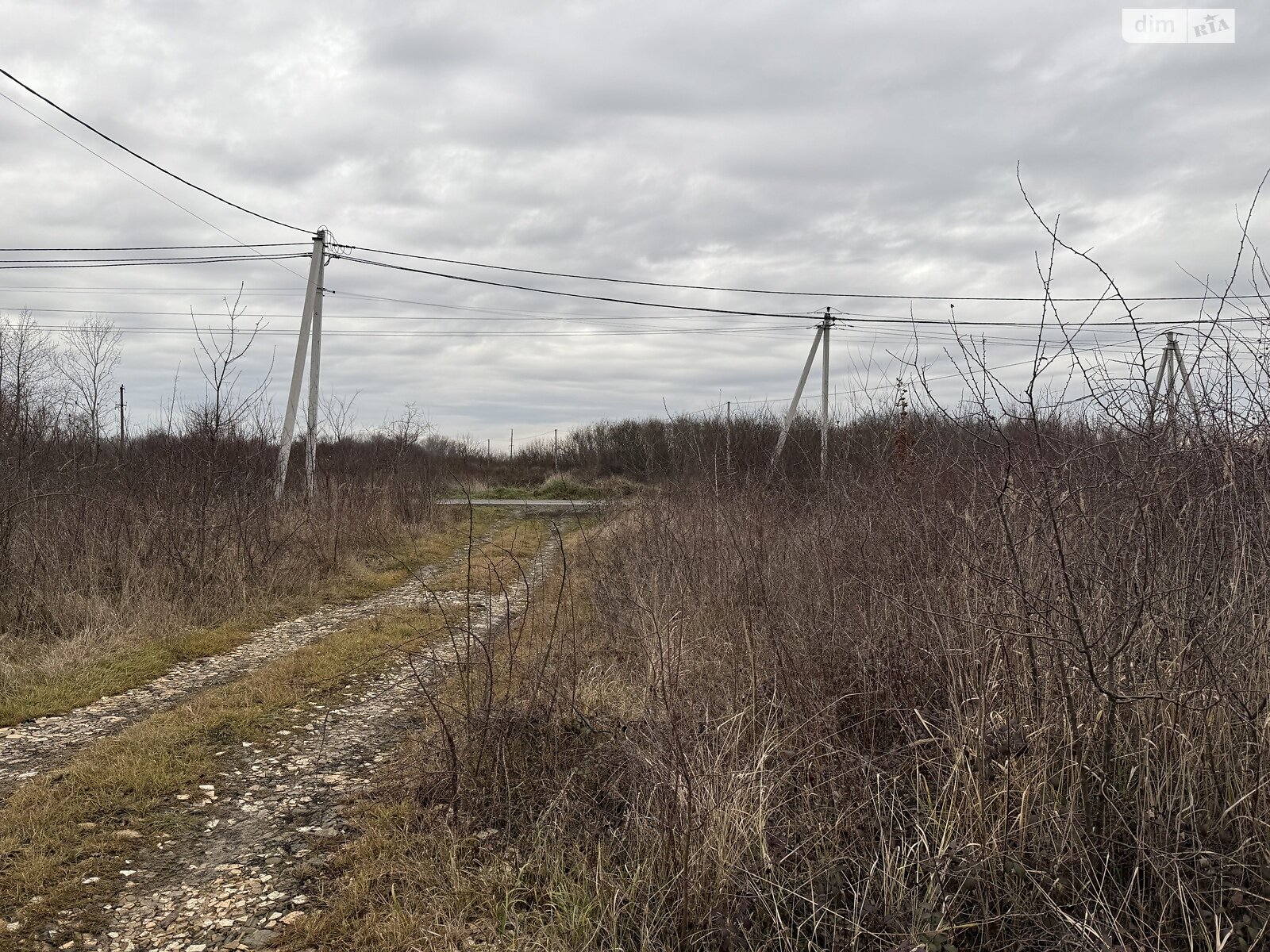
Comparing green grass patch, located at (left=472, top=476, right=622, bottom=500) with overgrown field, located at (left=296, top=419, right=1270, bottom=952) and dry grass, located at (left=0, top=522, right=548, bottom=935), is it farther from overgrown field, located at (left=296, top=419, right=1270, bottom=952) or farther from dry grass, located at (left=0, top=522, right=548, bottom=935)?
overgrown field, located at (left=296, top=419, right=1270, bottom=952)

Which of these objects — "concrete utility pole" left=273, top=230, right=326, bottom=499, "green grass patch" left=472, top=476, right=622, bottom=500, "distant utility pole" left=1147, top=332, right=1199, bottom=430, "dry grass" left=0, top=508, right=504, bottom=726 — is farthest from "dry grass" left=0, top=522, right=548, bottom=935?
"green grass patch" left=472, top=476, right=622, bottom=500

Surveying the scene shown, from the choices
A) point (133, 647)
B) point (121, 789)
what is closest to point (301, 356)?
point (133, 647)

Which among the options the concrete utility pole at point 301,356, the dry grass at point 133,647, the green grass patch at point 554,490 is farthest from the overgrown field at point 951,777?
the green grass patch at point 554,490

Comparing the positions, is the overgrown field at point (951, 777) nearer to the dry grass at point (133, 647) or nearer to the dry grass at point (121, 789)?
the dry grass at point (121, 789)

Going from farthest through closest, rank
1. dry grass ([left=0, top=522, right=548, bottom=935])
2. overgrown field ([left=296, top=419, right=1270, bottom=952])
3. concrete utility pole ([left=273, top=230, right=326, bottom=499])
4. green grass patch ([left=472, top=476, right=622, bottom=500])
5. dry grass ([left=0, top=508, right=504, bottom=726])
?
green grass patch ([left=472, top=476, right=622, bottom=500]), concrete utility pole ([left=273, top=230, right=326, bottom=499]), dry grass ([left=0, top=508, right=504, bottom=726]), dry grass ([left=0, top=522, right=548, bottom=935]), overgrown field ([left=296, top=419, right=1270, bottom=952])

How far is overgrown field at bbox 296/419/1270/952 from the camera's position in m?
2.52

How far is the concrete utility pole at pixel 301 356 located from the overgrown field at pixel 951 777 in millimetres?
9139

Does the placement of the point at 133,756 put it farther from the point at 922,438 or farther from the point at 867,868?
the point at 922,438

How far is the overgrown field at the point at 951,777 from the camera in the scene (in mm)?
2518

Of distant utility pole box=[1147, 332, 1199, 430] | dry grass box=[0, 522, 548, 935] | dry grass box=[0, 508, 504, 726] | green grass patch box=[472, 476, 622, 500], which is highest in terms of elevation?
distant utility pole box=[1147, 332, 1199, 430]

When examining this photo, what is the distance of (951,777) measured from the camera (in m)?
2.75

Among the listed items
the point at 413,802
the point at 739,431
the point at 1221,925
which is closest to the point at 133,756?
the point at 413,802

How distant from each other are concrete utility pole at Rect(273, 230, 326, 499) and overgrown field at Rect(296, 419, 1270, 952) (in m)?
9.14

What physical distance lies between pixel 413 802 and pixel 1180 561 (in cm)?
332
